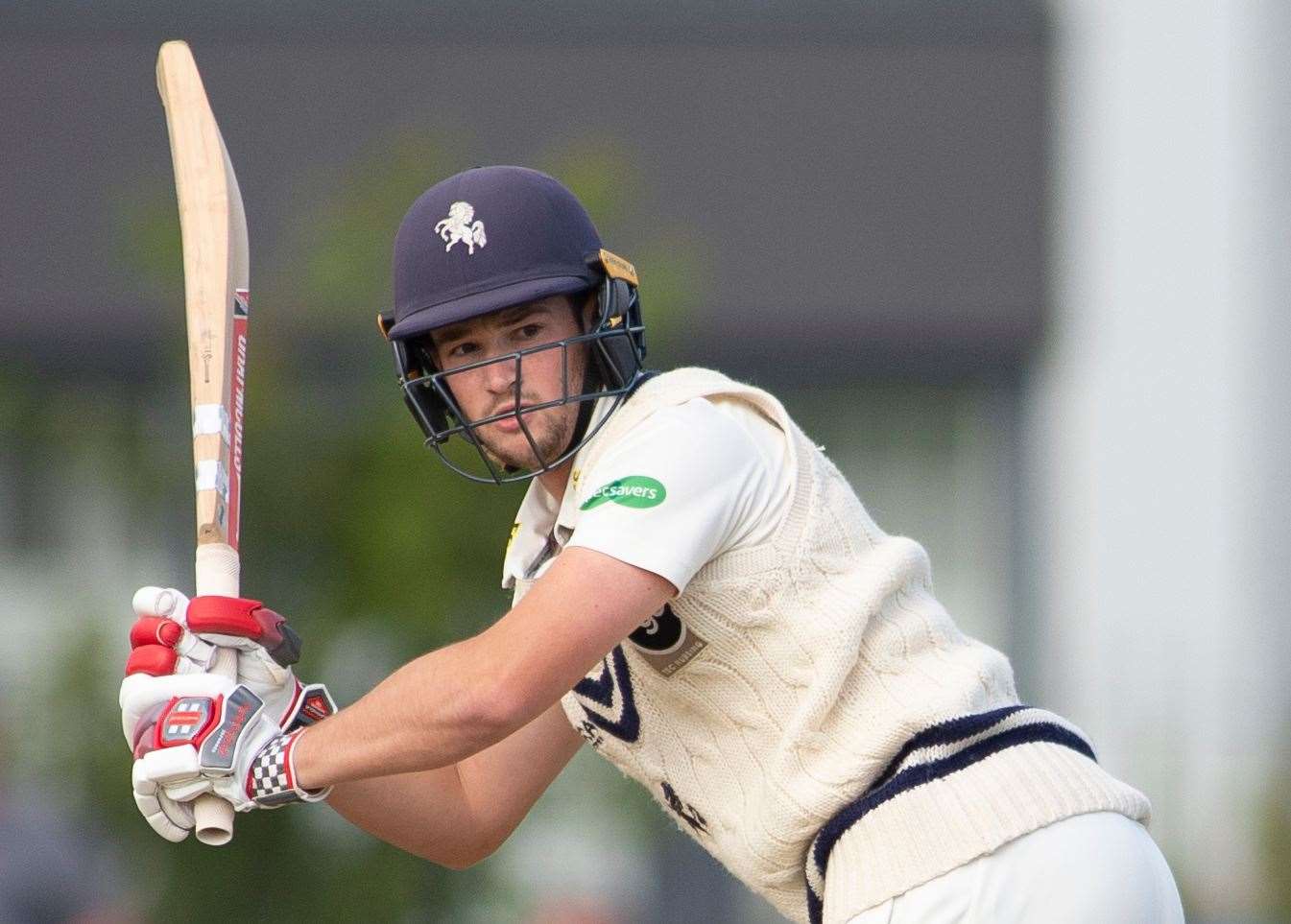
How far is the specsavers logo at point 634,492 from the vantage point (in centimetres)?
276

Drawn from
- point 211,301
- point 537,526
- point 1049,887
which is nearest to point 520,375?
point 537,526

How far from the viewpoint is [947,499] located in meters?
9.91

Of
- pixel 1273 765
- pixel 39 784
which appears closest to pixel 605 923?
pixel 39 784

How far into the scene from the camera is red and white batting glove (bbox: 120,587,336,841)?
2.95m

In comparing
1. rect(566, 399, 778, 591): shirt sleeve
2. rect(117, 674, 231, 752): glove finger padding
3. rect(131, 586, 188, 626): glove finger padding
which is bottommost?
rect(117, 674, 231, 752): glove finger padding

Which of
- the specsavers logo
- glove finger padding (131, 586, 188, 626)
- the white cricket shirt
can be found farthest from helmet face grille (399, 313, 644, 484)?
glove finger padding (131, 586, 188, 626)

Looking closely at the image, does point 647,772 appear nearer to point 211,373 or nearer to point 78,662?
point 211,373

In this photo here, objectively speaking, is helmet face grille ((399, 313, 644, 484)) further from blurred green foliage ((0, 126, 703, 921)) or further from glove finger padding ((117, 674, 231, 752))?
blurred green foliage ((0, 126, 703, 921))

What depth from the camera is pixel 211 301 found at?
3490 millimetres

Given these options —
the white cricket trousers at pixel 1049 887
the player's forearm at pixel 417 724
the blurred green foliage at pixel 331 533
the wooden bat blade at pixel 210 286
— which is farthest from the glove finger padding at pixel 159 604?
the blurred green foliage at pixel 331 533

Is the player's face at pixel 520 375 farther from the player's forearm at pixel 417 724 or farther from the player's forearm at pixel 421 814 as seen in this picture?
the player's forearm at pixel 421 814

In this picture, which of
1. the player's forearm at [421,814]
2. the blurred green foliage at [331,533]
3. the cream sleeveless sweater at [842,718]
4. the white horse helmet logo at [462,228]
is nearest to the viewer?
the cream sleeveless sweater at [842,718]

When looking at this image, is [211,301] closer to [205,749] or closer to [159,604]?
[159,604]

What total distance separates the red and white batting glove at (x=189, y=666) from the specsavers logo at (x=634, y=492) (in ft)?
2.21
